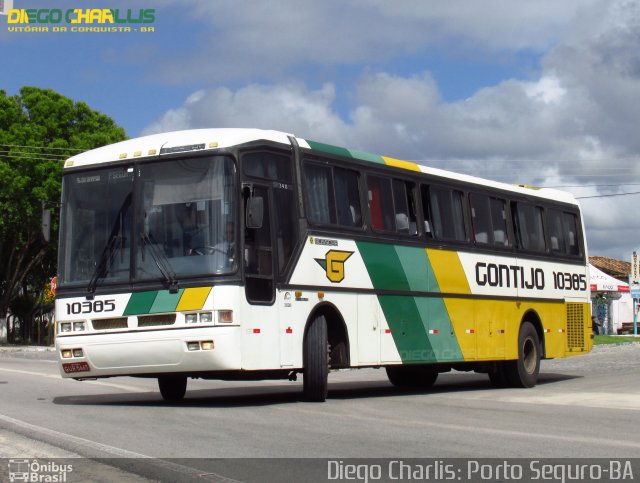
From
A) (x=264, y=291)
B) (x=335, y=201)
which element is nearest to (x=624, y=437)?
(x=264, y=291)

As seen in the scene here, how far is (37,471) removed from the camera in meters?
8.41

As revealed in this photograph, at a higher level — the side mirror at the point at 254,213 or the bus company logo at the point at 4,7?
the bus company logo at the point at 4,7

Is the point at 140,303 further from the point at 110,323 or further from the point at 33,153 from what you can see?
the point at 33,153

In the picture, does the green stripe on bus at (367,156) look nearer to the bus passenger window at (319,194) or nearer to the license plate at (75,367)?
the bus passenger window at (319,194)

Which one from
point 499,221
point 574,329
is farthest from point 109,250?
point 574,329

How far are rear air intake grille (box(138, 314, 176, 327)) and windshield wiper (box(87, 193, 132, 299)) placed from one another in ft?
2.81

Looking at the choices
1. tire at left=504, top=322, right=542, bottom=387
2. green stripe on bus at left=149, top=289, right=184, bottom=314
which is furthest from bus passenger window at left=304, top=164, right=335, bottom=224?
tire at left=504, top=322, right=542, bottom=387

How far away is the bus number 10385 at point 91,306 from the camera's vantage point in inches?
554

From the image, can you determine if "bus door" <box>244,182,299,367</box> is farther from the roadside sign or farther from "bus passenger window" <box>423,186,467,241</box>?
the roadside sign

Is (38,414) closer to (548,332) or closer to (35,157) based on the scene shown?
(548,332)

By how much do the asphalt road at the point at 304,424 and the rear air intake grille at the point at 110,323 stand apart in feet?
3.34

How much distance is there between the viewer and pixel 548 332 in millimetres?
21047

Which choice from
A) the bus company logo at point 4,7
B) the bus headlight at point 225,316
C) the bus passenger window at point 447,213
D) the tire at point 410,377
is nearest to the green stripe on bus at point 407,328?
the bus passenger window at point 447,213

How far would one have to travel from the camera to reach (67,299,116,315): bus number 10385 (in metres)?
14.1
